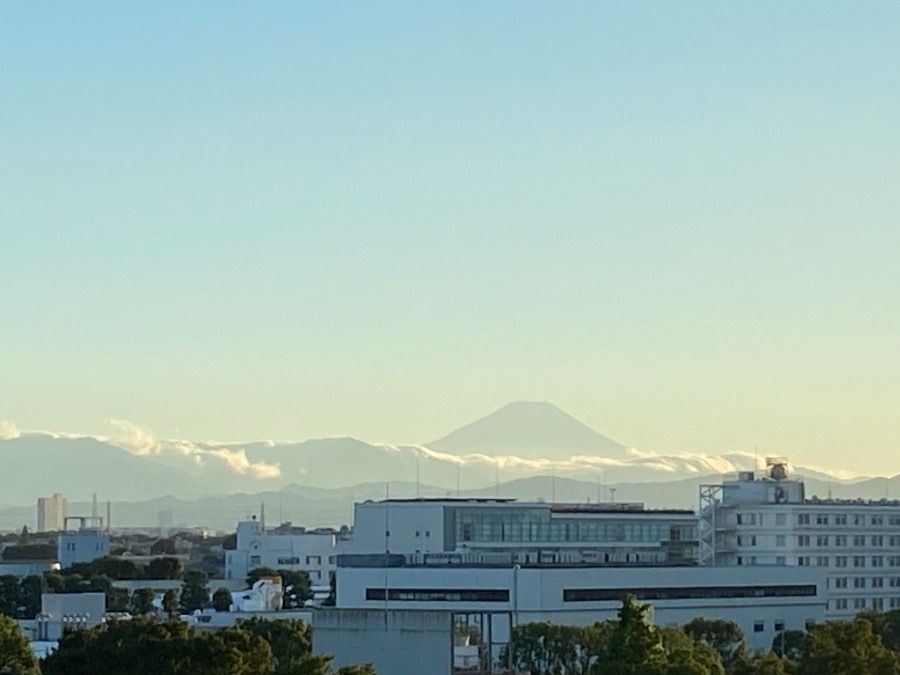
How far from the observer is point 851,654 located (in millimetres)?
48031

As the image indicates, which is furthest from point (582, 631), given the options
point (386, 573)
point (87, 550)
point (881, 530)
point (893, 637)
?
point (87, 550)

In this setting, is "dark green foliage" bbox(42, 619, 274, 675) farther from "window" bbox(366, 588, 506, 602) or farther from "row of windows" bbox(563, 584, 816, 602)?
"row of windows" bbox(563, 584, 816, 602)

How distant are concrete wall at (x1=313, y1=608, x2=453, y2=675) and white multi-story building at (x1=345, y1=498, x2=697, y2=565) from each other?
162ft

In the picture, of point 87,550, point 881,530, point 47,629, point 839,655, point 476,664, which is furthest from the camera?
point 87,550

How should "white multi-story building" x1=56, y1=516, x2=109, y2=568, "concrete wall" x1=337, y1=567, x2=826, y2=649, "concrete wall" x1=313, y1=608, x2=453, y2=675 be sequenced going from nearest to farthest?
1. "concrete wall" x1=313, y1=608, x2=453, y2=675
2. "concrete wall" x1=337, y1=567, x2=826, y2=649
3. "white multi-story building" x1=56, y1=516, x2=109, y2=568

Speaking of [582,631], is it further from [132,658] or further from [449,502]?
[449,502]

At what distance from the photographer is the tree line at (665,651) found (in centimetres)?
4100

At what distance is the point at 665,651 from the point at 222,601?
196 ft

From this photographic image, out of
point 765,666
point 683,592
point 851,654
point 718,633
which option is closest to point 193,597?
point 683,592

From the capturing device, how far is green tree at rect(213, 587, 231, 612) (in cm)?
9907

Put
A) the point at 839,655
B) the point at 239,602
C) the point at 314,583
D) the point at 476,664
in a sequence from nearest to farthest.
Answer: the point at 839,655, the point at 476,664, the point at 239,602, the point at 314,583

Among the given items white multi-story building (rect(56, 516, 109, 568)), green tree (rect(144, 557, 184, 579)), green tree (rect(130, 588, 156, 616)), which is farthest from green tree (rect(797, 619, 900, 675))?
white multi-story building (rect(56, 516, 109, 568))

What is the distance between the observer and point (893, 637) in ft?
235

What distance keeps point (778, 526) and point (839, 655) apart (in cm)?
4829
